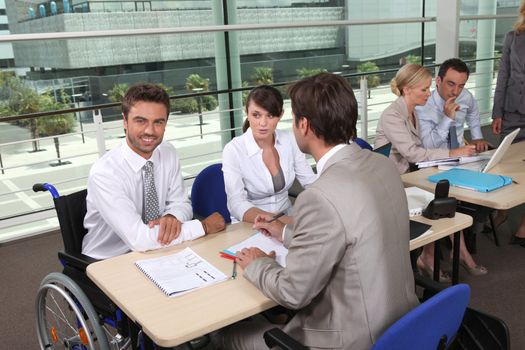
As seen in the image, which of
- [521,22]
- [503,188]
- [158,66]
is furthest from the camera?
[158,66]

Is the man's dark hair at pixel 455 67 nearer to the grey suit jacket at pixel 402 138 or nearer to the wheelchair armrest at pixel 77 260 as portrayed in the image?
the grey suit jacket at pixel 402 138

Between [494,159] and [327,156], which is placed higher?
[327,156]

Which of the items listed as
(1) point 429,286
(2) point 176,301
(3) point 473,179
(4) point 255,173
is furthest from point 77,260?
(3) point 473,179

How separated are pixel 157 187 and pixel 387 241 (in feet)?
3.73

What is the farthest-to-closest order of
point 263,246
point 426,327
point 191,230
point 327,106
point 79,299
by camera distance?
1. point 191,230
2. point 263,246
3. point 79,299
4. point 327,106
5. point 426,327

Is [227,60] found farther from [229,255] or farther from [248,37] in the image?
[229,255]

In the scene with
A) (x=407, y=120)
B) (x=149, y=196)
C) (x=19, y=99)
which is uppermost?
(x=19, y=99)

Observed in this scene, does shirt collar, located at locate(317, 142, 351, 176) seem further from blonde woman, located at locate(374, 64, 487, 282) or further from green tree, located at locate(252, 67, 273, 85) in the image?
green tree, located at locate(252, 67, 273, 85)

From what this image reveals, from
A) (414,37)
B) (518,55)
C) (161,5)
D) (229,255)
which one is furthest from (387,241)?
(414,37)

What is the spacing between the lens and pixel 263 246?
185 centimetres

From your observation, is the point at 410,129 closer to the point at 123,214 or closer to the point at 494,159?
the point at 494,159

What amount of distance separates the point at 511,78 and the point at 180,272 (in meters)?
3.05

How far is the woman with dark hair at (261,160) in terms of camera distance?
2.46m

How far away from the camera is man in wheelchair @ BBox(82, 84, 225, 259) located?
1.89 metres
